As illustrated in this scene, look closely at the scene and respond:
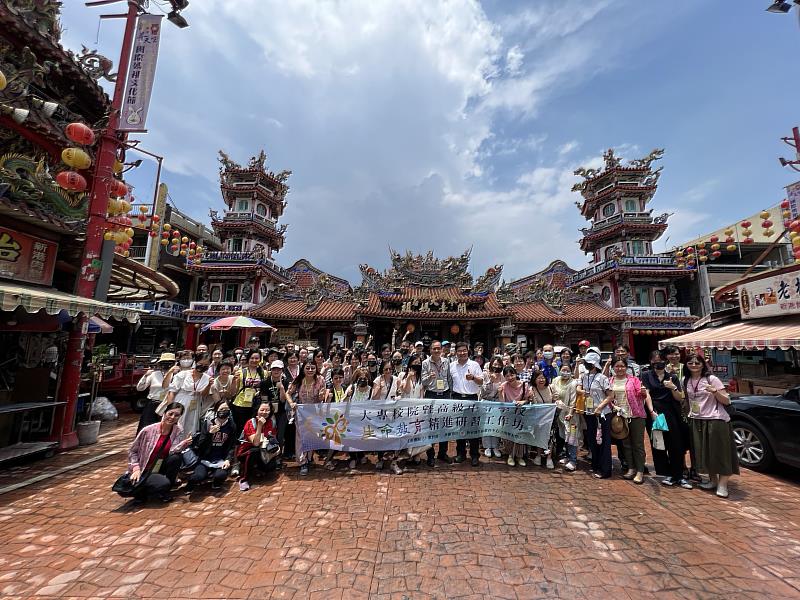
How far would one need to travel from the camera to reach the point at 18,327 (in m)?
6.38

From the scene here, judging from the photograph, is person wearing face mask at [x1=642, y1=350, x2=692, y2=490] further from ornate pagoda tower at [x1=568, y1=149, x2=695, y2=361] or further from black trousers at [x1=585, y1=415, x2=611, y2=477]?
ornate pagoda tower at [x1=568, y1=149, x2=695, y2=361]

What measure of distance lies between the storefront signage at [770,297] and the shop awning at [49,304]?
14.0 meters

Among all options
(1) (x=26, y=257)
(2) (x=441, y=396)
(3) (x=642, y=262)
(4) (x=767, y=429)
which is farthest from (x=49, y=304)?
(3) (x=642, y=262)

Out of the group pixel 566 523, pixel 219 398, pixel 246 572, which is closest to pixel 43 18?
pixel 219 398

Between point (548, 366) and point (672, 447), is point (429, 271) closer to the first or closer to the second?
point (548, 366)

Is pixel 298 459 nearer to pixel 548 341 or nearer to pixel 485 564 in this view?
pixel 485 564

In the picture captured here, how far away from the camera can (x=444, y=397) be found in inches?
250

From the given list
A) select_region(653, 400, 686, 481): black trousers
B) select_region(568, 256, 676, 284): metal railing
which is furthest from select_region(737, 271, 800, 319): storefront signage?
select_region(568, 256, 676, 284): metal railing

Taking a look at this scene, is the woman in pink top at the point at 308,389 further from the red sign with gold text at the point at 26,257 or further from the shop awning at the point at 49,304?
the red sign with gold text at the point at 26,257

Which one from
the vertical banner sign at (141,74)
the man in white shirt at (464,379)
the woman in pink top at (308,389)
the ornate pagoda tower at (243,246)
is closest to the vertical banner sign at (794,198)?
the man in white shirt at (464,379)

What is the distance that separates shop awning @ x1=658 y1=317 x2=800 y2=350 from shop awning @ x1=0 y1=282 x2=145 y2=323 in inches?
506

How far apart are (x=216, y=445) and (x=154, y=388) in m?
2.06

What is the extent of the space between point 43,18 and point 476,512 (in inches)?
530

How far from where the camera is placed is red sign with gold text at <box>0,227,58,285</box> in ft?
19.9
